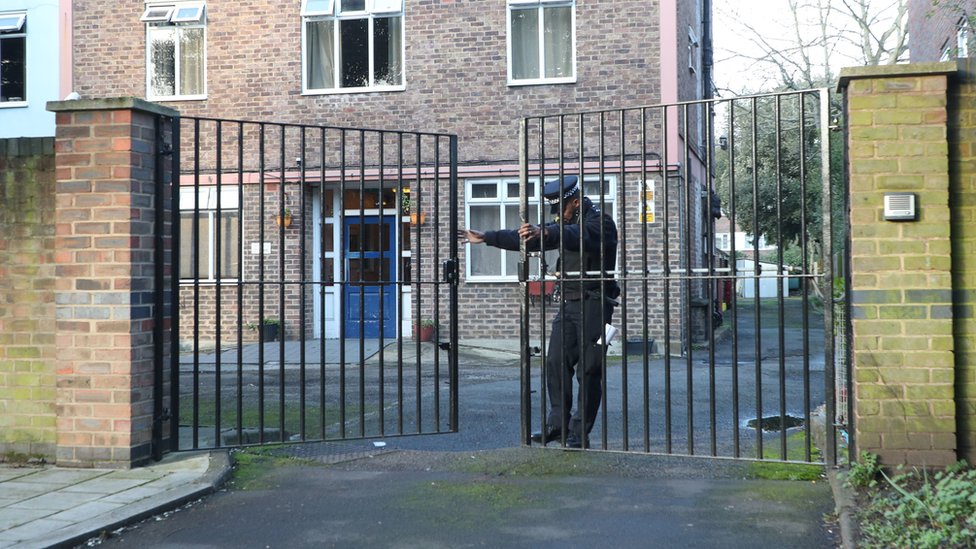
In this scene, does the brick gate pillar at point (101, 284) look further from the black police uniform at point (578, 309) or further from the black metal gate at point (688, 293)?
the black metal gate at point (688, 293)

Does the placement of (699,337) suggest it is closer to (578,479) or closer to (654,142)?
(654,142)

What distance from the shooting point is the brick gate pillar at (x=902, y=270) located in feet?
16.4

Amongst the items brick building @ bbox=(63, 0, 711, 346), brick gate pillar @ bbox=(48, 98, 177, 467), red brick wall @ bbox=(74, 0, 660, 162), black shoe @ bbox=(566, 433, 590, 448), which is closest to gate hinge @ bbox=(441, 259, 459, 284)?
black shoe @ bbox=(566, 433, 590, 448)

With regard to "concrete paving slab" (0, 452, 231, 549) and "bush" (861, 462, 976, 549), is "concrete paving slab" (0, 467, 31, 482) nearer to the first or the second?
"concrete paving slab" (0, 452, 231, 549)

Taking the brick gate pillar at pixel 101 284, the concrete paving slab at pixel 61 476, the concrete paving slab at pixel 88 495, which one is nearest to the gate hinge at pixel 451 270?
the concrete paving slab at pixel 88 495

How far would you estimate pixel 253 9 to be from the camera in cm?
1622

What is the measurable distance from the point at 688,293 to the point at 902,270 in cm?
125

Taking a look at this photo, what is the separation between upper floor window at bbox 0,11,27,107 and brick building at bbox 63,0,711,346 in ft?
5.81

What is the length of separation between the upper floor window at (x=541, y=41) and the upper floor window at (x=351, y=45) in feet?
6.48

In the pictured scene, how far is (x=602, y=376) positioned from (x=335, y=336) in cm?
1066

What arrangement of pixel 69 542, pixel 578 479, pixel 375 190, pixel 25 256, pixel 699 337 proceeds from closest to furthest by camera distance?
1. pixel 69 542
2. pixel 578 479
3. pixel 25 256
4. pixel 375 190
5. pixel 699 337

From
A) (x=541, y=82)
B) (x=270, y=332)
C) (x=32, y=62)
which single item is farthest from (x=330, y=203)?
(x=32, y=62)

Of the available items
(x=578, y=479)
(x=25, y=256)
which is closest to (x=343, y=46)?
(x=25, y=256)

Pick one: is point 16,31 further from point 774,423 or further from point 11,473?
point 774,423
